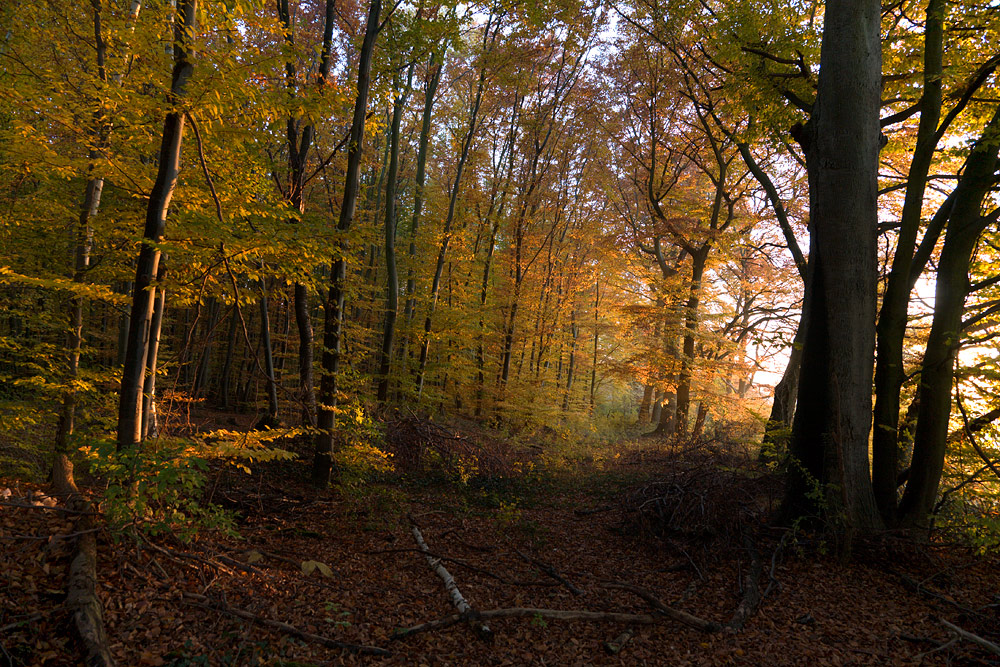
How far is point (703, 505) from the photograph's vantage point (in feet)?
19.2

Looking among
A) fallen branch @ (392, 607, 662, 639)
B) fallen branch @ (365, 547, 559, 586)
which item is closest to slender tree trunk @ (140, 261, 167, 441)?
fallen branch @ (365, 547, 559, 586)

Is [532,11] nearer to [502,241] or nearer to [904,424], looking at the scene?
[904,424]

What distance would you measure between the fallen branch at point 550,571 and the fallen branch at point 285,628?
6.84 ft

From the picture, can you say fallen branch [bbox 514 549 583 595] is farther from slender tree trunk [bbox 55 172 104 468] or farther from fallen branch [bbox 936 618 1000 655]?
slender tree trunk [bbox 55 172 104 468]

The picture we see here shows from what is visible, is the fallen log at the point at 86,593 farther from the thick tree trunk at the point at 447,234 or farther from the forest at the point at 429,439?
the thick tree trunk at the point at 447,234

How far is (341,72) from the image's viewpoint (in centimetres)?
1407

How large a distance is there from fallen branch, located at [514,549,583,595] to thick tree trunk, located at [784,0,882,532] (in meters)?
2.80

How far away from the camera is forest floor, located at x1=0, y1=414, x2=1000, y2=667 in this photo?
10.5 ft

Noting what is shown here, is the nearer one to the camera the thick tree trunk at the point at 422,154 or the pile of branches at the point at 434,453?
the pile of branches at the point at 434,453

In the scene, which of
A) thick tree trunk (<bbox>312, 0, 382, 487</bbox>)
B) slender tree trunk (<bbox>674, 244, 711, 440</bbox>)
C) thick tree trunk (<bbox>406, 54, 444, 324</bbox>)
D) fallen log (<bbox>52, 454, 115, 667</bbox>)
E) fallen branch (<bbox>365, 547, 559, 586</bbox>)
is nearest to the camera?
fallen log (<bbox>52, 454, 115, 667</bbox>)

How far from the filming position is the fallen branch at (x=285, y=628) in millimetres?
3420

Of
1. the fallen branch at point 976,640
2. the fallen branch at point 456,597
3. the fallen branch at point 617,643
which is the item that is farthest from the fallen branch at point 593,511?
the fallen branch at point 976,640

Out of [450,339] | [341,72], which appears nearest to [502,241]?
[450,339]

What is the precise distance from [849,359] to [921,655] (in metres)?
2.85
